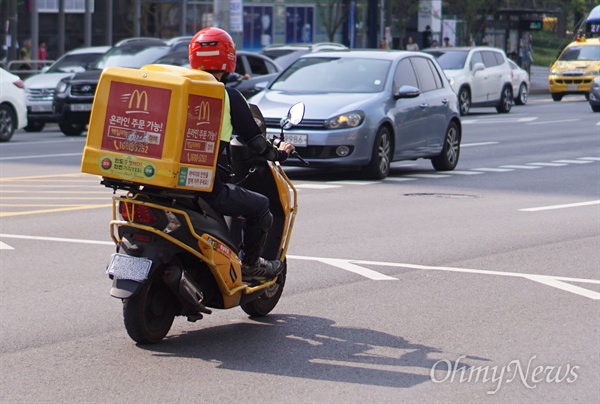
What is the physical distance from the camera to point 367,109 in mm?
16609

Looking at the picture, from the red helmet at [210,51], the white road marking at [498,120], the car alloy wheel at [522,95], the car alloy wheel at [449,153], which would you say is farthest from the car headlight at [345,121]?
the car alloy wheel at [522,95]

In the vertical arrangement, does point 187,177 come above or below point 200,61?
below

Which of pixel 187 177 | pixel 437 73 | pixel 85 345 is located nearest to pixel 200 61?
pixel 187 177

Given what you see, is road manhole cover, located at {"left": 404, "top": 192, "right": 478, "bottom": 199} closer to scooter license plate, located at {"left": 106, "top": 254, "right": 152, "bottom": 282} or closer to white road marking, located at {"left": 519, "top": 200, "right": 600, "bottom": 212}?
white road marking, located at {"left": 519, "top": 200, "right": 600, "bottom": 212}

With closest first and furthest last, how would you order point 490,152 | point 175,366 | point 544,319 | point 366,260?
point 175,366 → point 544,319 → point 366,260 → point 490,152

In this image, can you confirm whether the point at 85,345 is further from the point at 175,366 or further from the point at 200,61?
the point at 200,61

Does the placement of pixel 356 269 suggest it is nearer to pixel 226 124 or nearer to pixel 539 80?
pixel 226 124

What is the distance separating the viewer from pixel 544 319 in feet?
26.3

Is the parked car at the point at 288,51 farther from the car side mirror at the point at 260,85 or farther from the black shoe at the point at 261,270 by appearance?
the black shoe at the point at 261,270

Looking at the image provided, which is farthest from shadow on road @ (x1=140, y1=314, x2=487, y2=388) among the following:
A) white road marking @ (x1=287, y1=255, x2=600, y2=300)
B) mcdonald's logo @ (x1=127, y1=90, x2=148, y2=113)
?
white road marking @ (x1=287, y1=255, x2=600, y2=300)

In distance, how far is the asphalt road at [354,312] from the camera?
6.36 m

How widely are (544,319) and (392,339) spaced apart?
115 centimetres

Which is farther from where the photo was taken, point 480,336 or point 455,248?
point 455,248

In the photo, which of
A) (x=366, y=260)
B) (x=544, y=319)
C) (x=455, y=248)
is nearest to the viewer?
(x=544, y=319)
